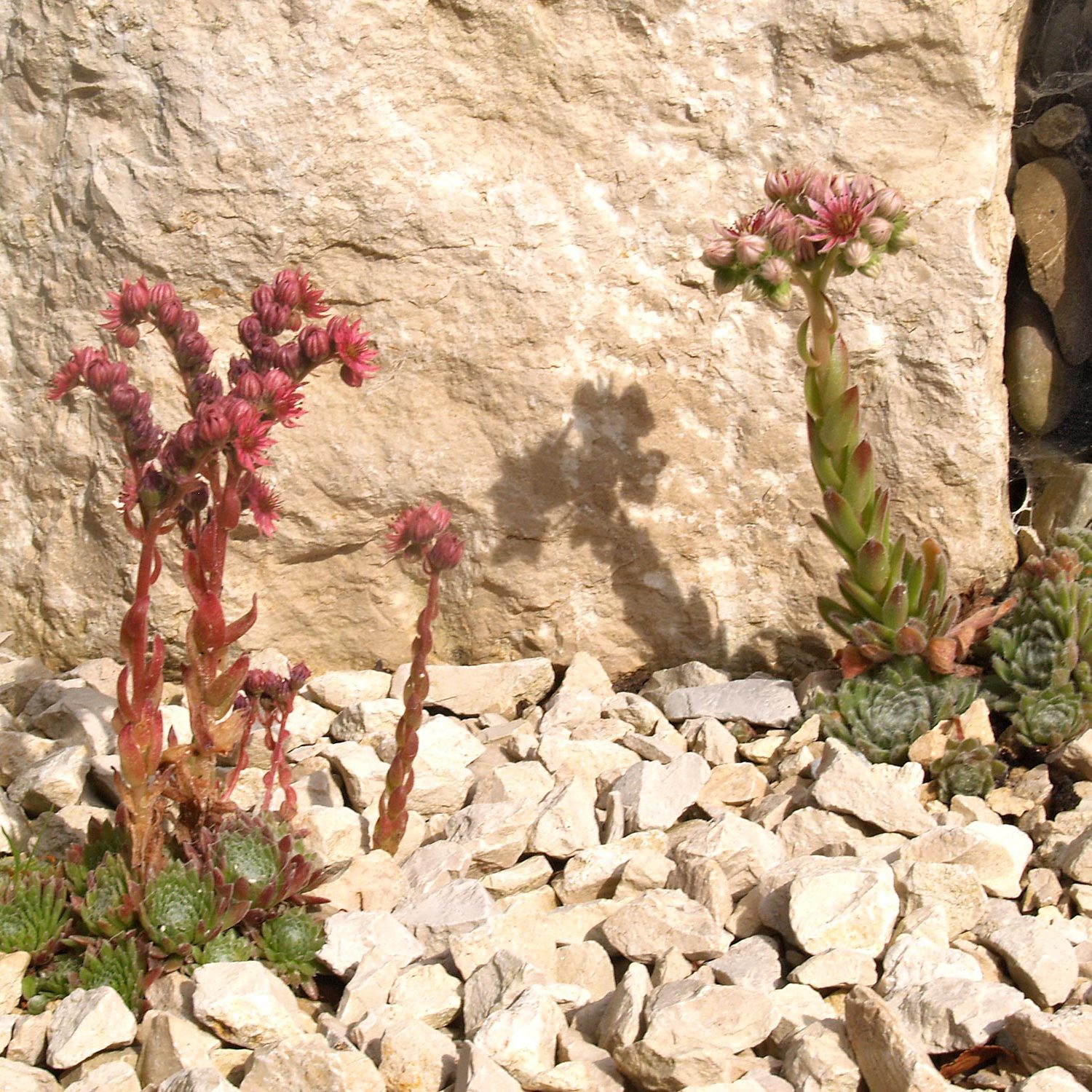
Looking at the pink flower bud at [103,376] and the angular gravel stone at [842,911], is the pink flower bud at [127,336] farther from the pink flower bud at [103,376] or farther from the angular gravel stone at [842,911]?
the angular gravel stone at [842,911]

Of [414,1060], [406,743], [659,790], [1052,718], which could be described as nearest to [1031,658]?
[1052,718]

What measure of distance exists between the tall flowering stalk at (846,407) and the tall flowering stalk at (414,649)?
1202 mm

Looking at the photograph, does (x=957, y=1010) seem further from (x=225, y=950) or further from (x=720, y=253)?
(x=720, y=253)

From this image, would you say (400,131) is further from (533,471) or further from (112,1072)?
(112,1072)

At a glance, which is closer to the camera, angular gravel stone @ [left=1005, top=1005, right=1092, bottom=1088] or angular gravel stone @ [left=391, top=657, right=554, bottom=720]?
angular gravel stone @ [left=1005, top=1005, right=1092, bottom=1088]

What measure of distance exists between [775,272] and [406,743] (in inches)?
66.5

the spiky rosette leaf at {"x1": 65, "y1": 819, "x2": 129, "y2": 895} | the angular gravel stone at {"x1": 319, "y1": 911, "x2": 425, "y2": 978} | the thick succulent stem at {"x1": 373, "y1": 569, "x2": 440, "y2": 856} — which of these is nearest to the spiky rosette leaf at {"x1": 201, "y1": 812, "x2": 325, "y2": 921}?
the angular gravel stone at {"x1": 319, "y1": 911, "x2": 425, "y2": 978}

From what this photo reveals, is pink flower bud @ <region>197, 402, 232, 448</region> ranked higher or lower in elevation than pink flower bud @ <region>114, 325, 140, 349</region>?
lower

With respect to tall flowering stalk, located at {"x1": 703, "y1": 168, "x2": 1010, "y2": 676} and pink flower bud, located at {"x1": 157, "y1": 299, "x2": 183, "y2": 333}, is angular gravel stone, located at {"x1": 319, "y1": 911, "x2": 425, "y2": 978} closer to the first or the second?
pink flower bud, located at {"x1": 157, "y1": 299, "x2": 183, "y2": 333}

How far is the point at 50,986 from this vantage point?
2914mm

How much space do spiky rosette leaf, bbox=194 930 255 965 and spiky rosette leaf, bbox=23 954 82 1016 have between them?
0.28m

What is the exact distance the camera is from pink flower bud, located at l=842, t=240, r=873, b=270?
360cm

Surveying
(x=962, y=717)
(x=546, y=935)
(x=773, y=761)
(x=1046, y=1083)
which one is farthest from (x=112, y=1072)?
(x=962, y=717)

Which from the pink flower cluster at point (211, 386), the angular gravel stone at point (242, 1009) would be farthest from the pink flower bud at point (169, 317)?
the angular gravel stone at point (242, 1009)
